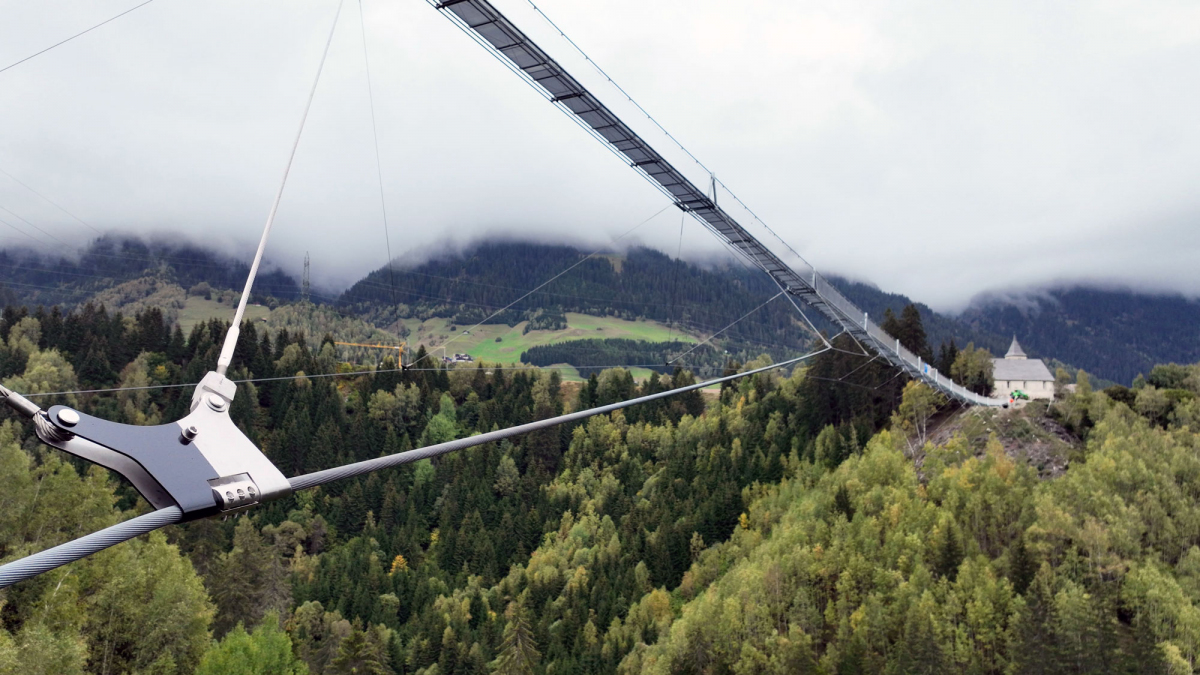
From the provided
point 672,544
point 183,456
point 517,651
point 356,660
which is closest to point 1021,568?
point 517,651

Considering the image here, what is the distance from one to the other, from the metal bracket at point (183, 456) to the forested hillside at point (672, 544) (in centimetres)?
3593

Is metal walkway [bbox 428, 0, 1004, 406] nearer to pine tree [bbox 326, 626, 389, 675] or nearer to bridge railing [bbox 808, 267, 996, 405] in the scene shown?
bridge railing [bbox 808, 267, 996, 405]

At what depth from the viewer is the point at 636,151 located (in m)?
33.9

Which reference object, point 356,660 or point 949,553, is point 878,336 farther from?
point 356,660

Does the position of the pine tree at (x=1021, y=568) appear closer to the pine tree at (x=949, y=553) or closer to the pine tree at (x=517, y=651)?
the pine tree at (x=949, y=553)

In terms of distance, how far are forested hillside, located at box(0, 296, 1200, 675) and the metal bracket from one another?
35.9 meters

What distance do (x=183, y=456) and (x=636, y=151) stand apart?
28.1 m

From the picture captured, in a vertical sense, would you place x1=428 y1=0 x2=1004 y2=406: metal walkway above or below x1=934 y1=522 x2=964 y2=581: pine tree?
above

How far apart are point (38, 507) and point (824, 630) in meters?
54.0

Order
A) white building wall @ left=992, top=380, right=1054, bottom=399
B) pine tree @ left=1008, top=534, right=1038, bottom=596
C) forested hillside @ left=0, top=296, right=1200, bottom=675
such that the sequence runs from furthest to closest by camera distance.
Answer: white building wall @ left=992, top=380, right=1054, bottom=399 < pine tree @ left=1008, top=534, right=1038, bottom=596 < forested hillside @ left=0, top=296, right=1200, bottom=675

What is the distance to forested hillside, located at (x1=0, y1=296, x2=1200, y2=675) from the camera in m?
59.4

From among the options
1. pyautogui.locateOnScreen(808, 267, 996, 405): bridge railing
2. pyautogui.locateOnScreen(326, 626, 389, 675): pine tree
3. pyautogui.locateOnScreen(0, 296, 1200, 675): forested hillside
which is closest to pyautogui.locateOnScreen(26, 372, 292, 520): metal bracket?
pyautogui.locateOnScreen(0, 296, 1200, 675): forested hillside

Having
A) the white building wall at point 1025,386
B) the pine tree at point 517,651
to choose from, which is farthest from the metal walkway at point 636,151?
the white building wall at point 1025,386

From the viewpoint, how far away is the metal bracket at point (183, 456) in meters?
6.68
